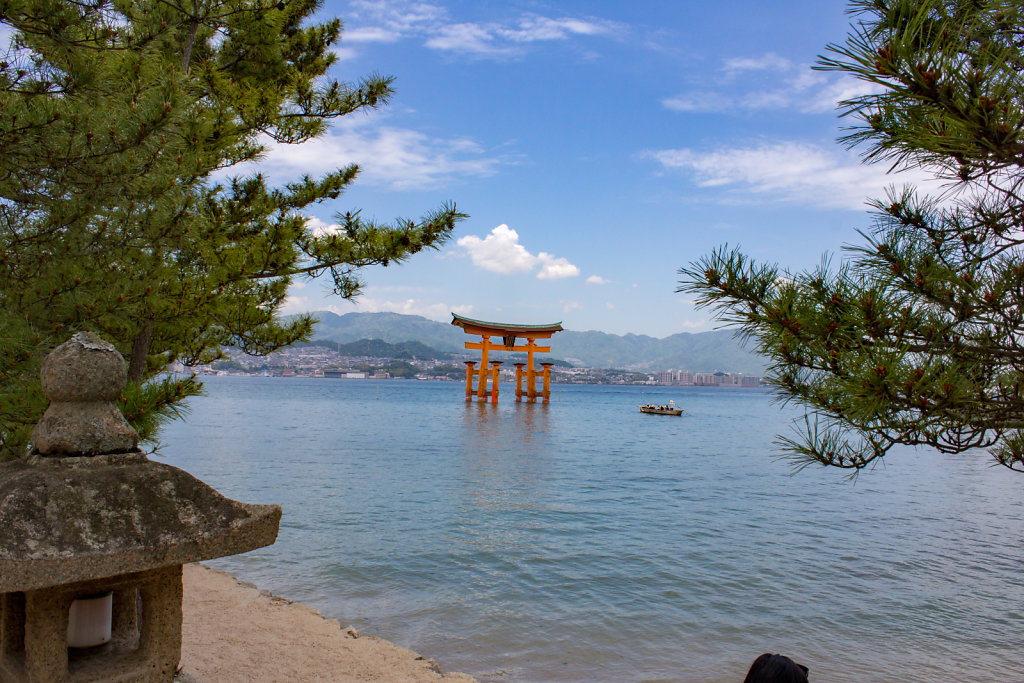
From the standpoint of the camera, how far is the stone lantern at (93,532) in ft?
5.83

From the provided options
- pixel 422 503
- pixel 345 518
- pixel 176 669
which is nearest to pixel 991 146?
pixel 176 669

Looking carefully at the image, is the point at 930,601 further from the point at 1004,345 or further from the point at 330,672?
the point at 330,672

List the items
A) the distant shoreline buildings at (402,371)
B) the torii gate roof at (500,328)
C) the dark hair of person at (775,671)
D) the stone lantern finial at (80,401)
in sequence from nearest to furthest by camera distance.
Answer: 1. the dark hair of person at (775,671)
2. the stone lantern finial at (80,401)
3. the torii gate roof at (500,328)
4. the distant shoreline buildings at (402,371)

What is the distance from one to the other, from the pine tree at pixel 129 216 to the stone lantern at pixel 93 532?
1.43 meters

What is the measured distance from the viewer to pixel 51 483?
1874 mm

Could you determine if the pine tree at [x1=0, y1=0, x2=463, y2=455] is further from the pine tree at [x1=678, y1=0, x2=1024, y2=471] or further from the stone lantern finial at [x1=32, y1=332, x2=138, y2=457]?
the pine tree at [x1=678, y1=0, x2=1024, y2=471]

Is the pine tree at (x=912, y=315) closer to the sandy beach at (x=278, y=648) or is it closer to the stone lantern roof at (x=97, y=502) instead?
the stone lantern roof at (x=97, y=502)

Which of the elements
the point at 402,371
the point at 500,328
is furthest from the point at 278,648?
the point at 402,371

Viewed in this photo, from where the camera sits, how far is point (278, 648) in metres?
5.00

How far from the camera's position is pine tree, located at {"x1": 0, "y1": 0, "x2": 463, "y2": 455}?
306 cm

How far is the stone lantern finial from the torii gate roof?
3343cm

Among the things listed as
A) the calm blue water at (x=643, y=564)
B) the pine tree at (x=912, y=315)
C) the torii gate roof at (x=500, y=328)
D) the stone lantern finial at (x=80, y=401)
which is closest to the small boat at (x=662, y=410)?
the torii gate roof at (x=500, y=328)

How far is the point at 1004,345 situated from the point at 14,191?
4769 mm

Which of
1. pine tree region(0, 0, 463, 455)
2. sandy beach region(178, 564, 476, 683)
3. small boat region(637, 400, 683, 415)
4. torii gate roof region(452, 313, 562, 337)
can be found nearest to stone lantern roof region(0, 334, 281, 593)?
pine tree region(0, 0, 463, 455)
